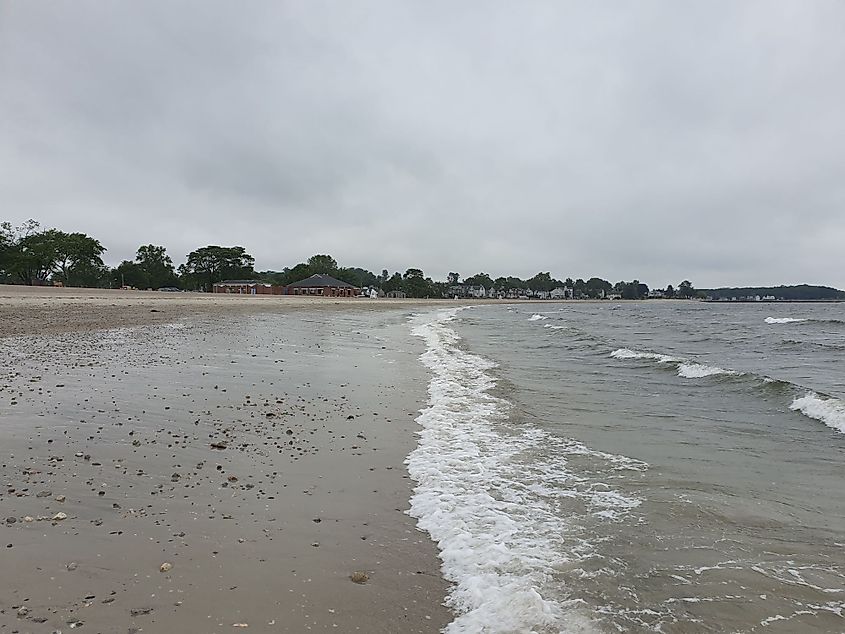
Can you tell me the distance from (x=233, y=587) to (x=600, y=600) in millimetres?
2442

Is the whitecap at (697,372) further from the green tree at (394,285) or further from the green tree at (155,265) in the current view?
the green tree at (394,285)

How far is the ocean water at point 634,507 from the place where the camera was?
3.54m

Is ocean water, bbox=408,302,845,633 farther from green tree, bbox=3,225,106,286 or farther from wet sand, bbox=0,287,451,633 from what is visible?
green tree, bbox=3,225,106,286

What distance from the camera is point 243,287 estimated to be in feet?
330

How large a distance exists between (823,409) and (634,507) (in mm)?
6900

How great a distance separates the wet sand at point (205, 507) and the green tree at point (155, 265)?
102 m

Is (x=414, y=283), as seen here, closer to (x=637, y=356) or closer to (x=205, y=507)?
(x=637, y=356)

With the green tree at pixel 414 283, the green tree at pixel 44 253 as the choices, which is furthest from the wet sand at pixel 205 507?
the green tree at pixel 414 283

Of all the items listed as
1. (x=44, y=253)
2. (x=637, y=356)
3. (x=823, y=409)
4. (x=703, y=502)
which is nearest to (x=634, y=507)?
(x=703, y=502)

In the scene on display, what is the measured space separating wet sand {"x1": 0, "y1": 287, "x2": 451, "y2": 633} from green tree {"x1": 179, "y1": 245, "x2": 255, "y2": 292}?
322 feet

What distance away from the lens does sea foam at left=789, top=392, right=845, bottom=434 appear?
909 centimetres

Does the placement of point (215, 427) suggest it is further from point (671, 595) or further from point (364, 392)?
point (671, 595)

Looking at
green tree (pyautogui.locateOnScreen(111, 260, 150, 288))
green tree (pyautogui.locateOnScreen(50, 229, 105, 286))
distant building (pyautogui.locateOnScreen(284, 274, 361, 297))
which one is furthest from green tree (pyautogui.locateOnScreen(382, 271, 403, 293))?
green tree (pyautogui.locateOnScreen(50, 229, 105, 286))

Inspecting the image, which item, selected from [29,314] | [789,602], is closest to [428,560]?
[789,602]
